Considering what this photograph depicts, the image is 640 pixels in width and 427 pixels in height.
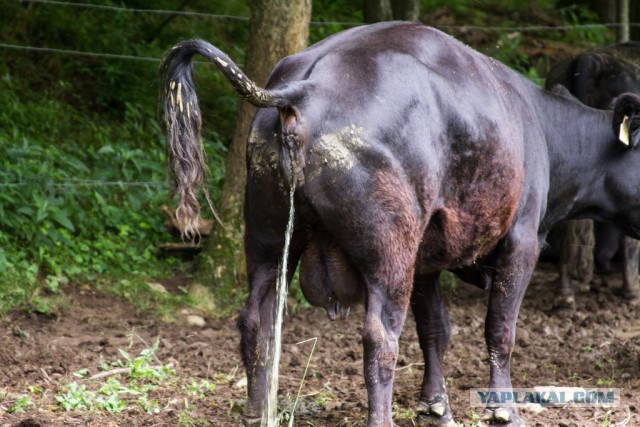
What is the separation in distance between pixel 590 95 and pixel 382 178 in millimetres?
4478

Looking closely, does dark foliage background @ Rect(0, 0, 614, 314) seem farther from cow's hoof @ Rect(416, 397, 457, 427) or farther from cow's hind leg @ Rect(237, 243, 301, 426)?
cow's hoof @ Rect(416, 397, 457, 427)

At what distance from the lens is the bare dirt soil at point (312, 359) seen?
5.13 metres

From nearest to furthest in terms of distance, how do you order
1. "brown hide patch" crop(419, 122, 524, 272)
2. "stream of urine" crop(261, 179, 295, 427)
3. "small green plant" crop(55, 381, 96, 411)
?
1. "stream of urine" crop(261, 179, 295, 427)
2. "brown hide patch" crop(419, 122, 524, 272)
3. "small green plant" crop(55, 381, 96, 411)

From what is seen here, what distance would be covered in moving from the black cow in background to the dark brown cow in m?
2.84

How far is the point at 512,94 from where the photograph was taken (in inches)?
206

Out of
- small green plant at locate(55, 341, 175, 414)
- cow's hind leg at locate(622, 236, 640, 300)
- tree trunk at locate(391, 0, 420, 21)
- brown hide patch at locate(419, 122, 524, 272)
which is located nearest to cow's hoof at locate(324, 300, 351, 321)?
brown hide patch at locate(419, 122, 524, 272)

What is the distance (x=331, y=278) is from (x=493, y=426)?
1.40 m

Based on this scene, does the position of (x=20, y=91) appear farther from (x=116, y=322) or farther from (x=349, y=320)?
(x=349, y=320)

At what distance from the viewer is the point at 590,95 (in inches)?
314

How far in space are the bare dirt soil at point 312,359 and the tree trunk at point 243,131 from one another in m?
0.43

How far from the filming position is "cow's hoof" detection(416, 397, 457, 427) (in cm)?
516

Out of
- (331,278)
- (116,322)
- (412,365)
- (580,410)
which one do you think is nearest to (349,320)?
(412,365)

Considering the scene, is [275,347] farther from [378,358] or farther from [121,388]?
[121,388]

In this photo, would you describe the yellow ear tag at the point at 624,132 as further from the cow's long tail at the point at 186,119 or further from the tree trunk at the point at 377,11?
the tree trunk at the point at 377,11
